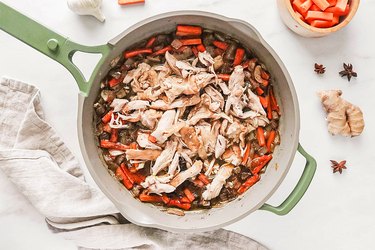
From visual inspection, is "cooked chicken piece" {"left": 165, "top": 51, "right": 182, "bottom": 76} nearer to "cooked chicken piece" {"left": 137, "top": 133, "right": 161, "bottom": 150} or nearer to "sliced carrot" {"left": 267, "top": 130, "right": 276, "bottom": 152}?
"cooked chicken piece" {"left": 137, "top": 133, "right": 161, "bottom": 150}

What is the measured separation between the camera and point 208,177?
71.0 inches

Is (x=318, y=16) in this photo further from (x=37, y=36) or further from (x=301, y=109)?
(x=37, y=36)

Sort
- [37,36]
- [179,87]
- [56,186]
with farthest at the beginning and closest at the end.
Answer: [56,186] → [179,87] → [37,36]

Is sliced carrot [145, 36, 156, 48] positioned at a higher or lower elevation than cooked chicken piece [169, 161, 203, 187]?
higher

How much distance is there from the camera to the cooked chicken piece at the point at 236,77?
177 centimetres

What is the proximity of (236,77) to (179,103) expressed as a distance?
18 cm

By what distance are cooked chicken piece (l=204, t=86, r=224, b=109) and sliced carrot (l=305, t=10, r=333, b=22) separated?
0.35 meters

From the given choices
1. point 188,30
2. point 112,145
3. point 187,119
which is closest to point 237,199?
point 187,119

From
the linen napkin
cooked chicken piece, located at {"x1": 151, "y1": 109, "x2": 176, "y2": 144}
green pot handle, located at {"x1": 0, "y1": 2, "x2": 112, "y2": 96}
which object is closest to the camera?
green pot handle, located at {"x1": 0, "y1": 2, "x2": 112, "y2": 96}

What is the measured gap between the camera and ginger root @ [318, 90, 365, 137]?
6.23 ft

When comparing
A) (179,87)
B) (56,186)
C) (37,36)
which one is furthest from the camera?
(56,186)

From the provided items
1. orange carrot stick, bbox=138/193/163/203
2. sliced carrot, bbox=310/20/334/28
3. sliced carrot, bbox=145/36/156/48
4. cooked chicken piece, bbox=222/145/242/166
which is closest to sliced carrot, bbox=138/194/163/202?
orange carrot stick, bbox=138/193/163/203

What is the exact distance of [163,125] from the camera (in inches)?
69.1

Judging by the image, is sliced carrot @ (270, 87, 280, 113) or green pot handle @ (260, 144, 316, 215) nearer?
green pot handle @ (260, 144, 316, 215)
